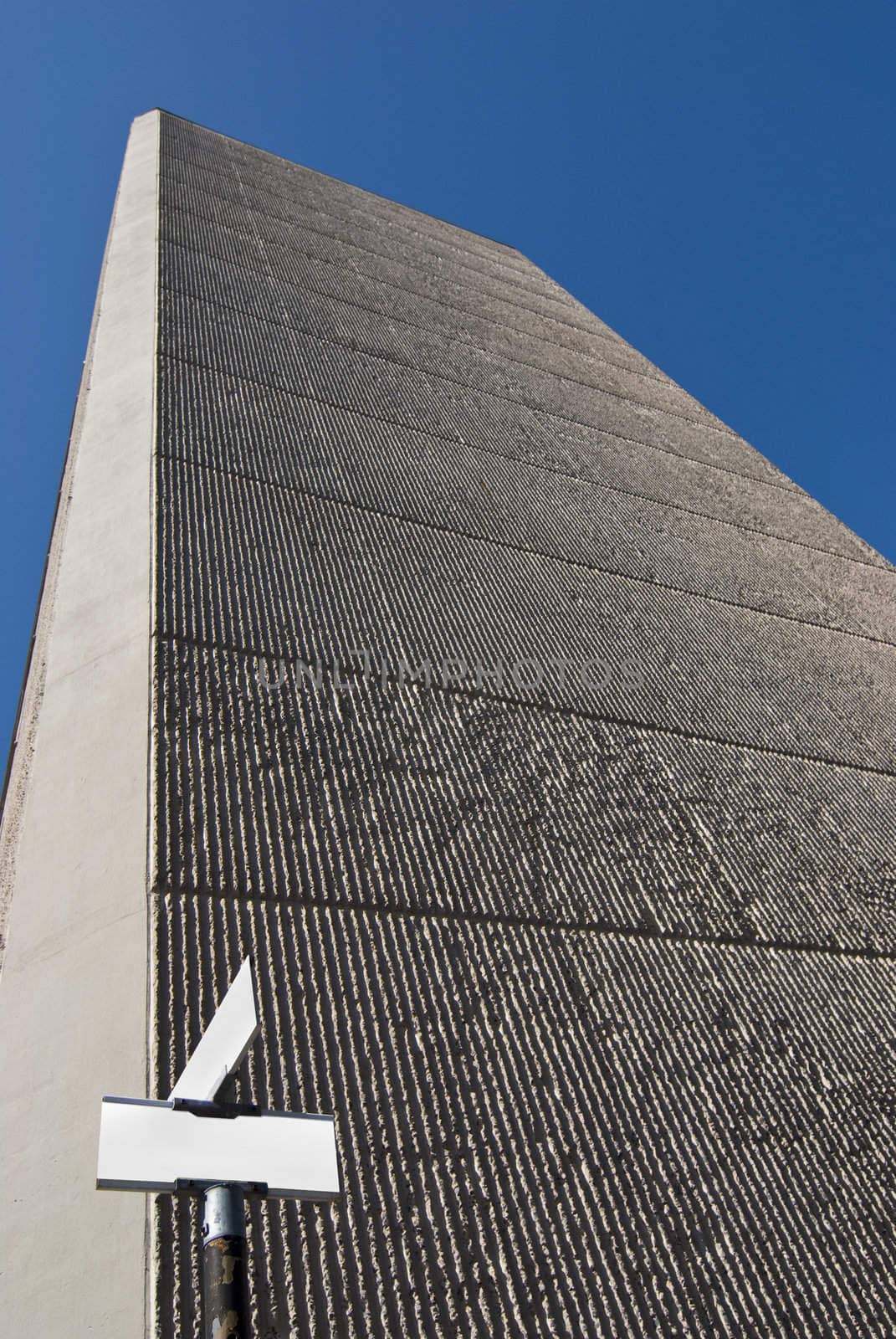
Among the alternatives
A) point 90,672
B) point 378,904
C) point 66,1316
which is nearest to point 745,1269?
point 378,904

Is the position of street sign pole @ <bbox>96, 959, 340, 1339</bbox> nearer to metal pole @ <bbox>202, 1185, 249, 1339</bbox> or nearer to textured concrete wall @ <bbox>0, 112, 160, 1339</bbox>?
metal pole @ <bbox>202, 1185, 249, 1339</bbox>

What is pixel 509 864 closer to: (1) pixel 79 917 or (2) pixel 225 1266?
(1) pixel 79 917

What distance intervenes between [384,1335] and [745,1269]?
821 mm

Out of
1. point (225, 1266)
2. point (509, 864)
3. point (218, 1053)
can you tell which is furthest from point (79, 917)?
point (225, 1266)

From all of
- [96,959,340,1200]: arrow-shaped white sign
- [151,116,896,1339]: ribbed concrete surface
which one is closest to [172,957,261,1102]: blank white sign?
[96,959,340,1200]: arrow-shaped white sign

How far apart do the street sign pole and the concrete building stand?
997 mm

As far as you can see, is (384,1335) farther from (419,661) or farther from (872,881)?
(872,881)

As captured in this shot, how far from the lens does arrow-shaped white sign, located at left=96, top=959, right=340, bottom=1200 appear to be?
32.6 inches

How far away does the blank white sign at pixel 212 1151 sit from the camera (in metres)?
0.83

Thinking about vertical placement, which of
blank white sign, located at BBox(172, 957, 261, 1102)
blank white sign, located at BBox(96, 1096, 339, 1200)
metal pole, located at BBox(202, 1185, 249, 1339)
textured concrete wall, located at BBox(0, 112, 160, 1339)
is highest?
textured concrete wall, located at BBox(0, 112, 160, 1339)

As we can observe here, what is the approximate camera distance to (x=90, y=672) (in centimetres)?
335

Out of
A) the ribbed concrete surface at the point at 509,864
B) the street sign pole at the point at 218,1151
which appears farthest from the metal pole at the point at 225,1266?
the ribbed concrete surface at the point at 509,864

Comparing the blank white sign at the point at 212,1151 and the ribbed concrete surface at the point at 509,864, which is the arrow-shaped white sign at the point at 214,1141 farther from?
the ribbed concrete surface at the point at 509,864

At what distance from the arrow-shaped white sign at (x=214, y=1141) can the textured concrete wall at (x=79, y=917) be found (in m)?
1.08
